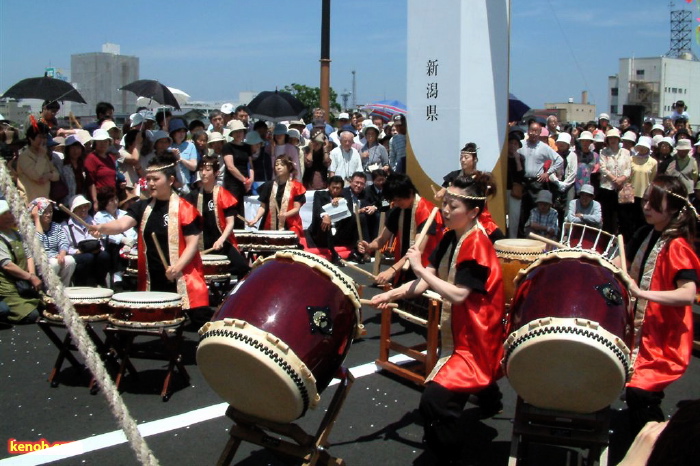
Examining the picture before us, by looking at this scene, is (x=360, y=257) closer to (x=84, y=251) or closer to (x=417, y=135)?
(x=417, y=135)

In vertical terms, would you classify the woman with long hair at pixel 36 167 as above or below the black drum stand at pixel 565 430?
above

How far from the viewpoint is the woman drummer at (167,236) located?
201 inches

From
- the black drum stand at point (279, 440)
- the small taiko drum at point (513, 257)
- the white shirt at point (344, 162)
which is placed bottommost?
the black drum stand at point (279, 440)

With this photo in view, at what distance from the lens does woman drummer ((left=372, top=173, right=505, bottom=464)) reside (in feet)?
11.4

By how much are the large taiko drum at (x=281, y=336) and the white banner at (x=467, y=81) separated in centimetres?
489

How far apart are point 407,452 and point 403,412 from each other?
0.57m

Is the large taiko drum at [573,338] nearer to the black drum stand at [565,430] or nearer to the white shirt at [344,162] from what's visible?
the black drum stand at [565,430]

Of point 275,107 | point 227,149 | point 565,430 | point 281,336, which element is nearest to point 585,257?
point 565,430

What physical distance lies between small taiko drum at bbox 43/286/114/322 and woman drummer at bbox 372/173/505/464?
2079 mm

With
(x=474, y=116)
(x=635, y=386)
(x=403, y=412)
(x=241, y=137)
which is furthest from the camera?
(x=241, y=137)

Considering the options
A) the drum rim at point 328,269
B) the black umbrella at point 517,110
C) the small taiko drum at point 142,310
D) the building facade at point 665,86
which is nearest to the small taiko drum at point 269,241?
the small taiko drum at point 142,310

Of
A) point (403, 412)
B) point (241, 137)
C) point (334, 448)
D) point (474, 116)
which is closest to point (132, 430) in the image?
point (334, 448)

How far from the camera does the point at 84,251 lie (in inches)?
279

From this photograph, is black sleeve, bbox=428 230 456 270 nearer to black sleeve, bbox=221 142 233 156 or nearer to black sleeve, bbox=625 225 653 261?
black sleeve, bbox=625 225 653 261
